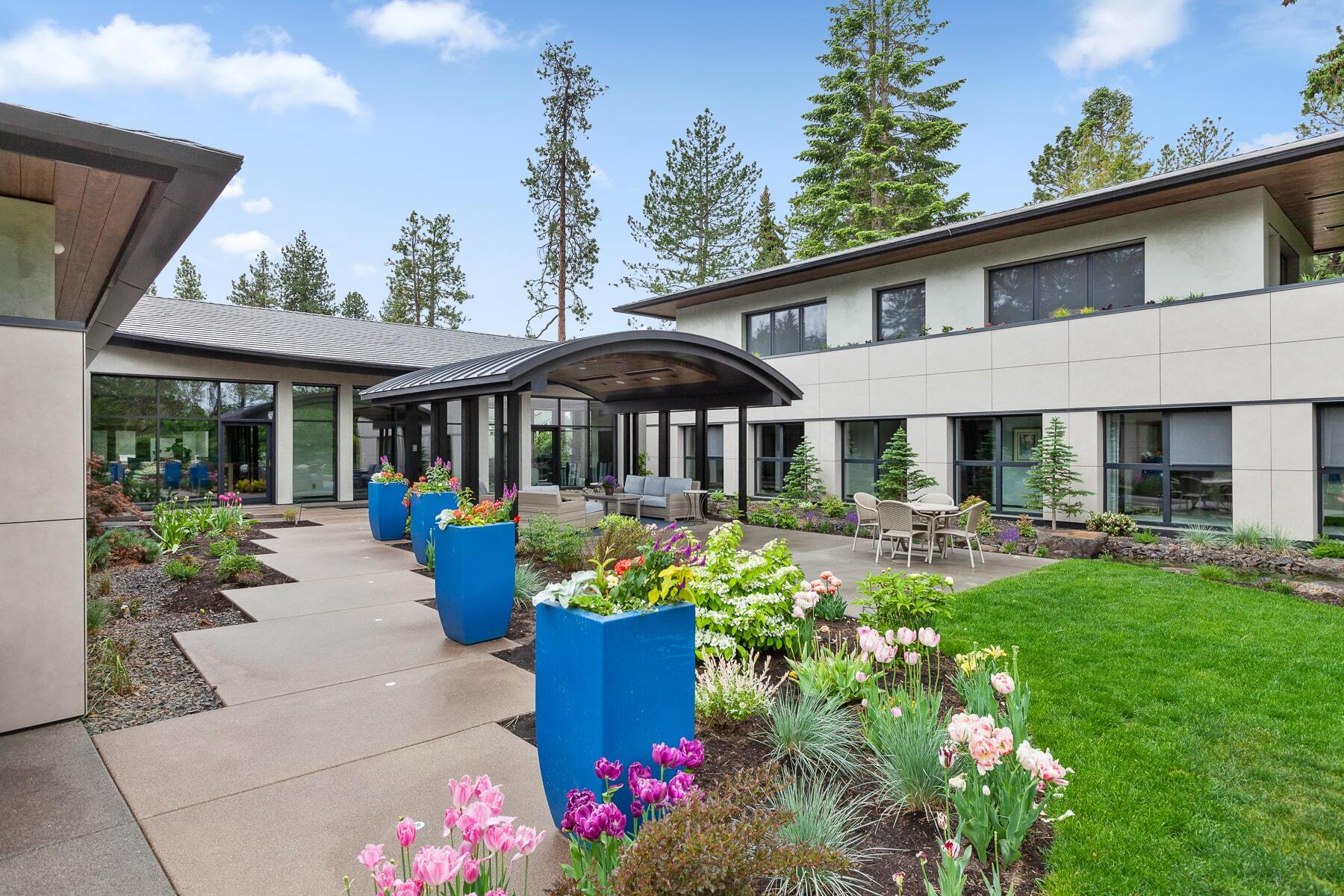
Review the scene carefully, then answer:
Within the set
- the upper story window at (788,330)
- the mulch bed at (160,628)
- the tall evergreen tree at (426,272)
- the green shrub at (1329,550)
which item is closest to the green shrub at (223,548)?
the mulch bed at (160,628)

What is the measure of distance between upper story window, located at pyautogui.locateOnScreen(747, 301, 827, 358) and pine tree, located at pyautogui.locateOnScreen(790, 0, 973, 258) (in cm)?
855

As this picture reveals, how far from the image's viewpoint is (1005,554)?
11.0m

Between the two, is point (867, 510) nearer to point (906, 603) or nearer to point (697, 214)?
point (906, 603)

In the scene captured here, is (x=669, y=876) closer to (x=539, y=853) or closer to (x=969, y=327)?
(x=539, y=853)

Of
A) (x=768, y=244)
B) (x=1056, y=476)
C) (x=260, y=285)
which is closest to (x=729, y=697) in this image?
(x=1056, y=476)

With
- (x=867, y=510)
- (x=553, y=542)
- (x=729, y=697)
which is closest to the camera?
(x=729, y=697)

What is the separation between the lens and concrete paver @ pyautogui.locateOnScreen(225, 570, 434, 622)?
6785 mm

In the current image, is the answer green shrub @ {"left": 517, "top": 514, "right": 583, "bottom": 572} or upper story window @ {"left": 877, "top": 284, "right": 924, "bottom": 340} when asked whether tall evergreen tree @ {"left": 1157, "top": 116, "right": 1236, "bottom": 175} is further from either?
green shrub @ {"left": 517, "top": 514, "right": 583, "bottom": 572}

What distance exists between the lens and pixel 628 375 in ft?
42.8

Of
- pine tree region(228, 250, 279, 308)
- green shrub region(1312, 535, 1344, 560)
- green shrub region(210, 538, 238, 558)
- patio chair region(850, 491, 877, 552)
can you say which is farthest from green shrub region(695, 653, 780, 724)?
pine tree region(228, 250, 279, 308)

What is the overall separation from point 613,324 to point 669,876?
40725 mm

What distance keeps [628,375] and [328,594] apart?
709cm

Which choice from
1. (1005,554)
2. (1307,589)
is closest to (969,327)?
(1005,554)

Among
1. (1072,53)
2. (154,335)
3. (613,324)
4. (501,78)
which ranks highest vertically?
(1072,53)
